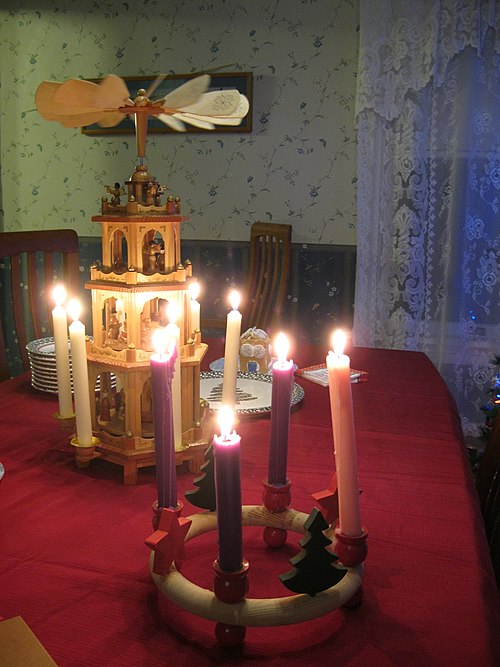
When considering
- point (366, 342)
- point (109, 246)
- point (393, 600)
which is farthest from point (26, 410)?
point (366, 342)

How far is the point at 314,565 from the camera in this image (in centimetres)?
65

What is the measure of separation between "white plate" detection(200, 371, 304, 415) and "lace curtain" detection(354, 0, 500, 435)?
1.76m

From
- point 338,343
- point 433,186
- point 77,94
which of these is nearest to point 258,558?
point 338,343

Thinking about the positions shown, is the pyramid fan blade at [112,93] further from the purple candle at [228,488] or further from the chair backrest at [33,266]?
the chair backrest at [33,266]

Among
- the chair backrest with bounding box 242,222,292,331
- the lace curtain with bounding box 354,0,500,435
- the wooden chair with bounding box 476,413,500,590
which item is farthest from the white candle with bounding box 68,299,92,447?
the lace curtain with bounding box 354,0,500,435

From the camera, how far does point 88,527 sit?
897mm

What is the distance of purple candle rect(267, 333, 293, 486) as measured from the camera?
32.9 inches

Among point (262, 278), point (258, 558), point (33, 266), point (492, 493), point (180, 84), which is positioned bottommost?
point (492, 493)

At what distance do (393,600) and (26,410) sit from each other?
0.88 meters

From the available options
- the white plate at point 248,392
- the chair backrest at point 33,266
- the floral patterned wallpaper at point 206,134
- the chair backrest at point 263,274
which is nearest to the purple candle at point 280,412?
the white plate at point 248,392

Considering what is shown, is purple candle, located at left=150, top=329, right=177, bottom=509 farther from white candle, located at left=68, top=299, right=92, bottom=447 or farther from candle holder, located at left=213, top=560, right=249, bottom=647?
white candle, located at left=68, top=299, right=92, bottom=447

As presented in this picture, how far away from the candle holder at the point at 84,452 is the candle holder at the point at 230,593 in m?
0.45

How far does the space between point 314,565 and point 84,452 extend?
507 mm

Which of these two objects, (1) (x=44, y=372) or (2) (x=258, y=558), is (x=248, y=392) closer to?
(1) (x=44, y=372)
